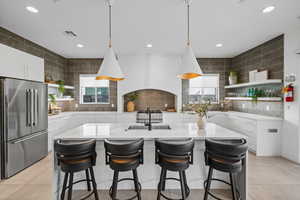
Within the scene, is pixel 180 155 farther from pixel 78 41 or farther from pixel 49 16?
pixel 78 41

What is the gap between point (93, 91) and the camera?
17.9 feet

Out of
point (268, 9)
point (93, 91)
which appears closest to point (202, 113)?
point (268, 9)

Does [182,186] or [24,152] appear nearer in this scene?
[182,186]

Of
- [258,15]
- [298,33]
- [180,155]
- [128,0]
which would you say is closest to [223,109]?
[298,33]

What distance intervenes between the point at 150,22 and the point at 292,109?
3.38m


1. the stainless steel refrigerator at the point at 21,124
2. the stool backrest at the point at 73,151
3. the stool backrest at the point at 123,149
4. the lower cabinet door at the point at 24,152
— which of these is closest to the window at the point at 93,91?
the stainless steel refrigerator at the point at 21,124

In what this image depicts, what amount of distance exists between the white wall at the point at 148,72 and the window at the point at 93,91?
0.76 metres

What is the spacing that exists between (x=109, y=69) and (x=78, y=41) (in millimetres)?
2219

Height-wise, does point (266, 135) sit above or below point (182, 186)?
above

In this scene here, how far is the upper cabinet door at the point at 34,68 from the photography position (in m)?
3.05

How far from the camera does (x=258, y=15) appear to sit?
259 cm

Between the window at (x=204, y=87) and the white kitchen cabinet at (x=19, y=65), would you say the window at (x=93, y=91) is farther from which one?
the window at (x=204, y=87)

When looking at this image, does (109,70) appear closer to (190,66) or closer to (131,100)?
(190,66)

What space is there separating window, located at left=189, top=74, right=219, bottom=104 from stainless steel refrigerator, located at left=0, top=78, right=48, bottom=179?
4331 mm
